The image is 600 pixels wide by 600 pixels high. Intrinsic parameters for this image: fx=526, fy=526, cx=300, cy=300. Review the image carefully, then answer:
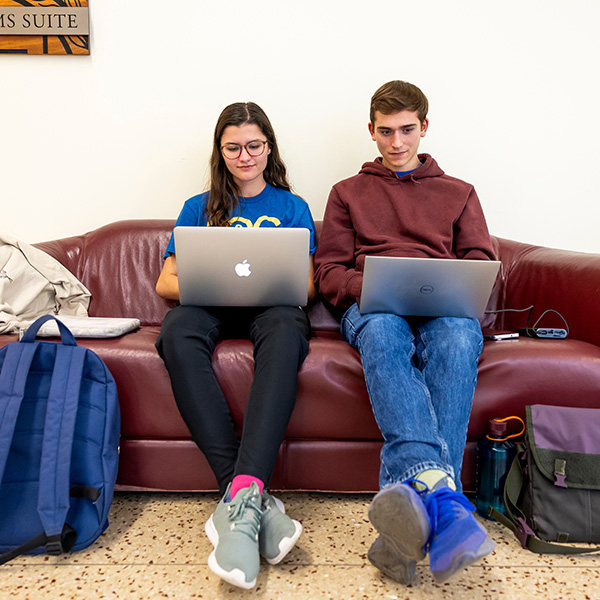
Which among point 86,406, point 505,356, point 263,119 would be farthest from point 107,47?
point 505,356

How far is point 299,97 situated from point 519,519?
5.38 ft

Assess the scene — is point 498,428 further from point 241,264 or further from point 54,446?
point 54,446

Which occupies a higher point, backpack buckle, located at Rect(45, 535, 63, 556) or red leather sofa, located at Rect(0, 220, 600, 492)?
red leather sofa, located at Rect(0, 220, 600, 492)

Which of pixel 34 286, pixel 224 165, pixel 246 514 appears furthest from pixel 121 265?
pixel 246 514

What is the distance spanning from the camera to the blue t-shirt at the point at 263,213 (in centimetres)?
167

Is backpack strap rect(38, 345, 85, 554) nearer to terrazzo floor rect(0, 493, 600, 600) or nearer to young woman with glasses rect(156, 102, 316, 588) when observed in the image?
terrazzo floor rect(0, 493, 600, 600)

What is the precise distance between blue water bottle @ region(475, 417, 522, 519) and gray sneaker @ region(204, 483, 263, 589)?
580mm

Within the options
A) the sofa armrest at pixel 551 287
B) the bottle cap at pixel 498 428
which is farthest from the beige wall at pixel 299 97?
the bottle cap at pixel 498 428

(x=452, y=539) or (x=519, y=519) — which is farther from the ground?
(x=452, y=539)

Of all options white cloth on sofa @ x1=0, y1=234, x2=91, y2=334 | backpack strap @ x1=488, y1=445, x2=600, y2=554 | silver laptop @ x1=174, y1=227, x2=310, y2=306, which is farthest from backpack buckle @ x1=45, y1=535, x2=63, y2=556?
backpack strap @ x1=488, y1=445, x2=600, y2=554

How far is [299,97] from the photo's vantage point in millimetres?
2066

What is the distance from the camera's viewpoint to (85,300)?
184cm

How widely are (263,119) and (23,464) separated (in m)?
1.18

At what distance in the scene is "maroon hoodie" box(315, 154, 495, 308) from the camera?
1571mm
